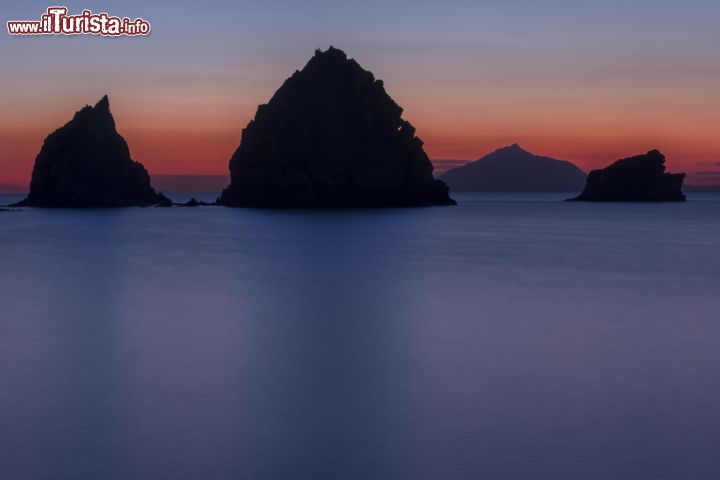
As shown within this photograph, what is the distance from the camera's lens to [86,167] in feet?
486

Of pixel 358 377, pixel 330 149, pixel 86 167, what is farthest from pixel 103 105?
pixel 358 377

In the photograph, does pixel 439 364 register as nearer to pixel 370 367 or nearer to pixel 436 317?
pixel 370 367

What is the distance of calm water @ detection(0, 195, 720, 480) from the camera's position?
8922 millimetres

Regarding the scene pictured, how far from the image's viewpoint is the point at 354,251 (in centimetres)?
4784

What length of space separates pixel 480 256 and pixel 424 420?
3462cm

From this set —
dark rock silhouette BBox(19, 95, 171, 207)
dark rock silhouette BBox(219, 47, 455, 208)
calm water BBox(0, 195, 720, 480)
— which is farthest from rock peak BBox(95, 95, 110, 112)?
calm water BBox(0, 195, 720, 480)

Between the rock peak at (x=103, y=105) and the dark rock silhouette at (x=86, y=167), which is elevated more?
the rock peak at (x=103, y=105)

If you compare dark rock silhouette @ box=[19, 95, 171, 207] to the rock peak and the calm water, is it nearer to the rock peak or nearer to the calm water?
the rock peak

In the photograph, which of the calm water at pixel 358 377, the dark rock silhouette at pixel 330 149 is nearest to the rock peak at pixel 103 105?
the dark rock silhouette at pixel 330 149

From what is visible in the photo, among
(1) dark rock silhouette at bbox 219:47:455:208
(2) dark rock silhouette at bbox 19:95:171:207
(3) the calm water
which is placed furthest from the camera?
(2) dark rock silhouette at bbox 19:95:171:207

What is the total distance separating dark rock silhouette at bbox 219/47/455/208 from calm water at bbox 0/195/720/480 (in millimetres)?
106204

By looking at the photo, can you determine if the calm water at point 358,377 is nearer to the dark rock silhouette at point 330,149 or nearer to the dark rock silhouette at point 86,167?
the dark rock silhouette at point 330,149

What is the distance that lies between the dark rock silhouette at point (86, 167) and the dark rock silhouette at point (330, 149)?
73.9 ft

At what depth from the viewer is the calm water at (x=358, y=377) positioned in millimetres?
8922
